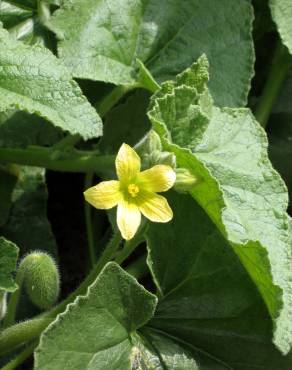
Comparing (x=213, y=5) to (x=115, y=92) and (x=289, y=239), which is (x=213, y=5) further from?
(x=289, y=239)

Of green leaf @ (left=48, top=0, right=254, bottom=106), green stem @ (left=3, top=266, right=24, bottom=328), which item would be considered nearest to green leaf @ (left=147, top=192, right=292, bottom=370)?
green stem @ (left=3, top=266, right=24, bottom=328)

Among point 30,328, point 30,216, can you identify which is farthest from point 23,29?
point 30,328

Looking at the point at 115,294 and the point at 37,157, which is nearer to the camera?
the point at 115,294

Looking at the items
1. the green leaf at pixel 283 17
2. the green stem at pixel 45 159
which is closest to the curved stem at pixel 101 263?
the green stem at pixel 45 159

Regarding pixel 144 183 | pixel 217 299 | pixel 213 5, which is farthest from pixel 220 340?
pixel 213 5

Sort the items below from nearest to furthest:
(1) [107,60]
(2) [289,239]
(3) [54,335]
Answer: (3) [54,335]
(2) [289,239]
(1) [107,60]

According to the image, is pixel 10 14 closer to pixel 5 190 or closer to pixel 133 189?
pixel 5 190
